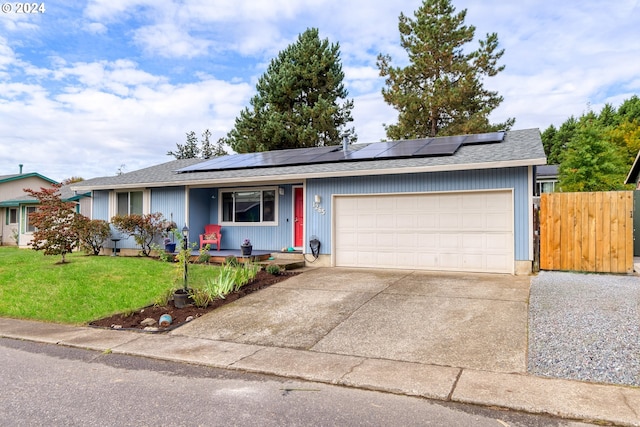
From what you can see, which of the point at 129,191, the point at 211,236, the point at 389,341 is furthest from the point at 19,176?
the point at 389,341

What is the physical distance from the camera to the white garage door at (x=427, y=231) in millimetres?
9281

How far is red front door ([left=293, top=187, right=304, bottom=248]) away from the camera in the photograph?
1195cm

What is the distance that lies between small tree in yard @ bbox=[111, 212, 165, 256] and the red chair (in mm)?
1352

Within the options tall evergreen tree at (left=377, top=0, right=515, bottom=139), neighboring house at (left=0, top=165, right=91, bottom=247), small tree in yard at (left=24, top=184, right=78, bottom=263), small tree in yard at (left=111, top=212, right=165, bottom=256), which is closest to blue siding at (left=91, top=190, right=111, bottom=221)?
small tree in yard at (left=111, top=212, right=165, bottom=256)

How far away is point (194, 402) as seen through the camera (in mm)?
3551

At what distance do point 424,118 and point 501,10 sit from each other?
43.0 feet

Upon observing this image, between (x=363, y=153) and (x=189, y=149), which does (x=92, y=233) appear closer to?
(x=363, y=153)

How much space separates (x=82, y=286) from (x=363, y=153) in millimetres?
7983

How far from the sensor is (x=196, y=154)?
126ft

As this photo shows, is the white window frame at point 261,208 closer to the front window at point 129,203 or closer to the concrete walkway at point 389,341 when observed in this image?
the front window at point 129,203

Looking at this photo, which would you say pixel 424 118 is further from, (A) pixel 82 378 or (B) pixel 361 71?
(A) pixel 82 378

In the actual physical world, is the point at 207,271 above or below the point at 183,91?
below

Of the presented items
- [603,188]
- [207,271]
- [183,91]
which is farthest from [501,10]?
[603,188]

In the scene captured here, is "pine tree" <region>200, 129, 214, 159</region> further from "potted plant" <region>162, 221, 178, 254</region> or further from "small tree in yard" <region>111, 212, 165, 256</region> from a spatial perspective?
"potted plant" <region>162, 221, 178, 254</region>
